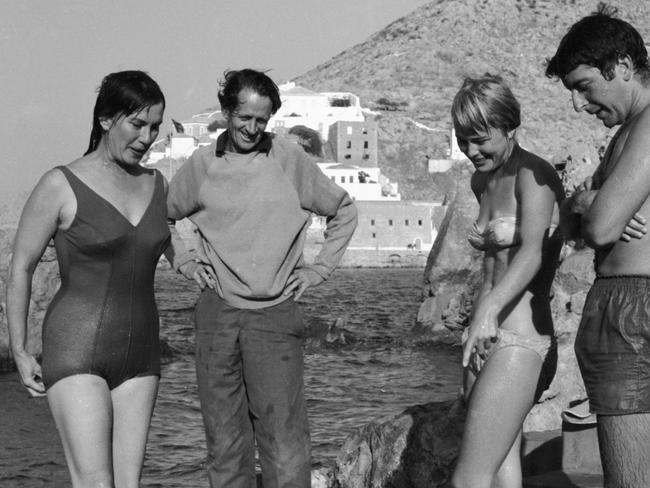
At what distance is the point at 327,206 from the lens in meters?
4.59

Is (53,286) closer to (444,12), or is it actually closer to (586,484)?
(586,484)

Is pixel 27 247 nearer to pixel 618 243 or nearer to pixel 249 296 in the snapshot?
pixel 249 296

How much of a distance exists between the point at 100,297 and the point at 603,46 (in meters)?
2.04

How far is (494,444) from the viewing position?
361 centimetres

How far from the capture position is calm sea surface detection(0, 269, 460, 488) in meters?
11.6

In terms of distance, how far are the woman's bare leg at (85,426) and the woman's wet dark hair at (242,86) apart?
140 centimetres

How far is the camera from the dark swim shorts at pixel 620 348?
10.2 feet

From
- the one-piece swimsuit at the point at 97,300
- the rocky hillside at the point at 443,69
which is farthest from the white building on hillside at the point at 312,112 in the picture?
the one-piece swimsuit at the point at 97,300

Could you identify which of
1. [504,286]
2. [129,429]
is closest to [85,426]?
[129,429]

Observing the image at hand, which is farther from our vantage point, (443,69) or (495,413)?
(443,69)

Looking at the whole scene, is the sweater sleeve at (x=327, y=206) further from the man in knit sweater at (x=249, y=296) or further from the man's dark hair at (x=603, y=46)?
the man's dark hair at (x=603, y=46)

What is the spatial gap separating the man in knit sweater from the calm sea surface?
→ 3924 millimetres

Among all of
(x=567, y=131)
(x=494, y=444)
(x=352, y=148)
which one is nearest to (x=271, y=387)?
(x=494, y=444)

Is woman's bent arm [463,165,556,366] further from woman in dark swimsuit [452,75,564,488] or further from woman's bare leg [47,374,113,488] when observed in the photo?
woman's bare leg [47,374,113,488]
